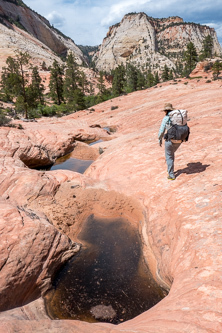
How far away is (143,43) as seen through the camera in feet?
497

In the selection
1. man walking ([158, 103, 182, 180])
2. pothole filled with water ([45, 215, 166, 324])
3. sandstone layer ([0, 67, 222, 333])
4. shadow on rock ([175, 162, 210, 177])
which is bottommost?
pothole filled with water ([45, 215, 166, 324])

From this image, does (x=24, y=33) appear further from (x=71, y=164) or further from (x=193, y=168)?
(x=193, y=168)

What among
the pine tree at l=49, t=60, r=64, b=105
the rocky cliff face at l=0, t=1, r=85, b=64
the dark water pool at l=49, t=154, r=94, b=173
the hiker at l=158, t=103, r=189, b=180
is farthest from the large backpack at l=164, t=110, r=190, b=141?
the rocky cliff face at l=0, t=1, r=85, b=64

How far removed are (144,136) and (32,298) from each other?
35.9ft

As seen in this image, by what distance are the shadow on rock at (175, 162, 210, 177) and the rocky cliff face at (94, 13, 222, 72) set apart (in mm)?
139046

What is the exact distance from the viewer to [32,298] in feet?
15.8

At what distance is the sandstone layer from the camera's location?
3223 mm

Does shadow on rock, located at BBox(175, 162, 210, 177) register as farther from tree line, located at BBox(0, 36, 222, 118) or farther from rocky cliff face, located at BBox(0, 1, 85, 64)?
rocky cliff face, located at BBox(0, 1, 85, 64)

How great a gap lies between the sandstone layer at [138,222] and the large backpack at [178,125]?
5.64ft

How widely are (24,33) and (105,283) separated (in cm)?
12030

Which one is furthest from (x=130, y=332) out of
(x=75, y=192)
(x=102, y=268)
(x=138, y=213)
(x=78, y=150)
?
(x=78, y=150)

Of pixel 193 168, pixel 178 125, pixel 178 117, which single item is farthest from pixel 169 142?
pixel 193 168

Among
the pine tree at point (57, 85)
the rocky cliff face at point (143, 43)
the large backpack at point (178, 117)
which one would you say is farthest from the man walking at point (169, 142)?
the rocky cliff face at point (143, 43)

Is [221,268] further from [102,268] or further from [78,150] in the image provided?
[78,150]
